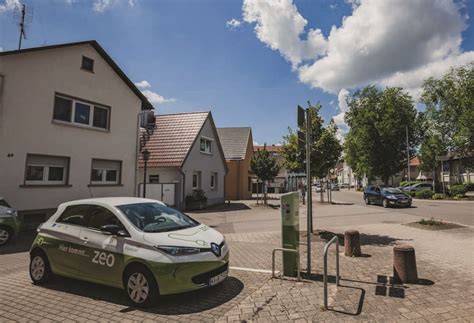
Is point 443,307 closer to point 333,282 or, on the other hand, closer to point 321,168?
point 333,282

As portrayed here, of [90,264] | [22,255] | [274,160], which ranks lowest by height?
[22,255]

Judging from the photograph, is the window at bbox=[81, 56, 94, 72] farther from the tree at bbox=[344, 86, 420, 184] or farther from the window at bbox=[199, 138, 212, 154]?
the tree at bbox=[344, 86, 420, 184]

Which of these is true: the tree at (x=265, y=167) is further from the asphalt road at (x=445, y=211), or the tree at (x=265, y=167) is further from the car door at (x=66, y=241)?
the car door at (x=66, y=241)

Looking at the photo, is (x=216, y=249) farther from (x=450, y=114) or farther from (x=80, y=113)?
(x=450, y=114)

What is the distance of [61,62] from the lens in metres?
13.1

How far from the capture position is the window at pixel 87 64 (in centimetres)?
1409

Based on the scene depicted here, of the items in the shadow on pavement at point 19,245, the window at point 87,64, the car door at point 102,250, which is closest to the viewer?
the car door at point 102,250

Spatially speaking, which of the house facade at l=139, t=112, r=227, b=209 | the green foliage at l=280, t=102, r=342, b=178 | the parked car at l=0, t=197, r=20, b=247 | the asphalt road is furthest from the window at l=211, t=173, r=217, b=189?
the parked car at l=0, t=197, r=20, b=247

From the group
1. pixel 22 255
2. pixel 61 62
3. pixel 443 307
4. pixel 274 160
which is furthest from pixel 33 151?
pixel 274 160

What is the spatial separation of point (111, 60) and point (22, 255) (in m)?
10.4

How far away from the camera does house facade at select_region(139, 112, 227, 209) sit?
20266 mm

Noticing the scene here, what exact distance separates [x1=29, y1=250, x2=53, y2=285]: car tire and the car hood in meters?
2.37

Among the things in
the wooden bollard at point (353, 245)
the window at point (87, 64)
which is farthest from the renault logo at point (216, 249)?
the window at point (87, 64)

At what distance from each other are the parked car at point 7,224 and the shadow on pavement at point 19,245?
0.26 metres
